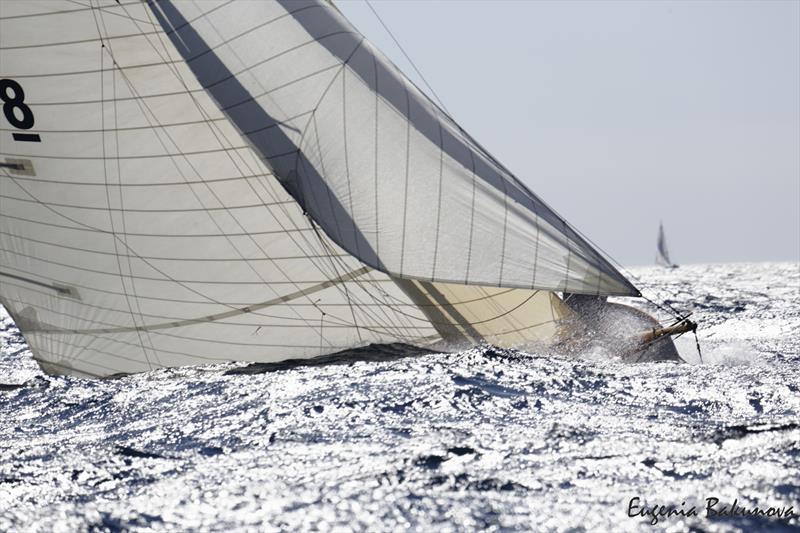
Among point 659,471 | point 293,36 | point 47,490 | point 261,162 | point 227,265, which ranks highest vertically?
point 293,36

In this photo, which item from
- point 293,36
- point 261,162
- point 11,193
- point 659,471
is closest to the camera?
point 659,471

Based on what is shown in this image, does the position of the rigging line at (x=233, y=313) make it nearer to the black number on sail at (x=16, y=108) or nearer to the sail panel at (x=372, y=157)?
the sail panel at (x=372, y=157)

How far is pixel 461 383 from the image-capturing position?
451 inches

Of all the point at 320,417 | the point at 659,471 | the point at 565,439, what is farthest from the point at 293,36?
the point at 659,471

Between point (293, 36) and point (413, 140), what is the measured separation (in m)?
1.66

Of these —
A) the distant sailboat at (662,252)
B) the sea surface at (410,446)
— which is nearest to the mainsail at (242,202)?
the sea surface at (410,446)

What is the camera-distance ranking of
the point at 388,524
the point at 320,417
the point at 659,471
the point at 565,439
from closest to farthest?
the point at 388,524, the point at 659,471, the point at 565,439, the point at 320,417

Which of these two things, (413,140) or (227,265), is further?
(227,265)

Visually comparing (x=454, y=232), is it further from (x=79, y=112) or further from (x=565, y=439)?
(x=79, y=112)

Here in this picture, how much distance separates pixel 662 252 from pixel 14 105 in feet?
→ 266

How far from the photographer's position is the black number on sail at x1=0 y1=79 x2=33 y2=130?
12.1 meters

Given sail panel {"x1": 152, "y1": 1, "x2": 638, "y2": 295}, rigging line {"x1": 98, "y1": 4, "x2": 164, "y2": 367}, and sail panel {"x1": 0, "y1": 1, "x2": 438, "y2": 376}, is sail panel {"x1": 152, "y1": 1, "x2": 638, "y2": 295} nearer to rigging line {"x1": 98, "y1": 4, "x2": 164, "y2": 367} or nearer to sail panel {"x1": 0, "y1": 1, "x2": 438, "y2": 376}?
sail panel {"x1": 0, "y1": 1, "x2": 438, "y2": 376}

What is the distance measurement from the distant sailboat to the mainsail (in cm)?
7756

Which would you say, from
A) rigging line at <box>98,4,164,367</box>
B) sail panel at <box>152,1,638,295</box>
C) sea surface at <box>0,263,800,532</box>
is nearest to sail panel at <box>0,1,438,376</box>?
rigging line at <box>98,4,164,367</box>
